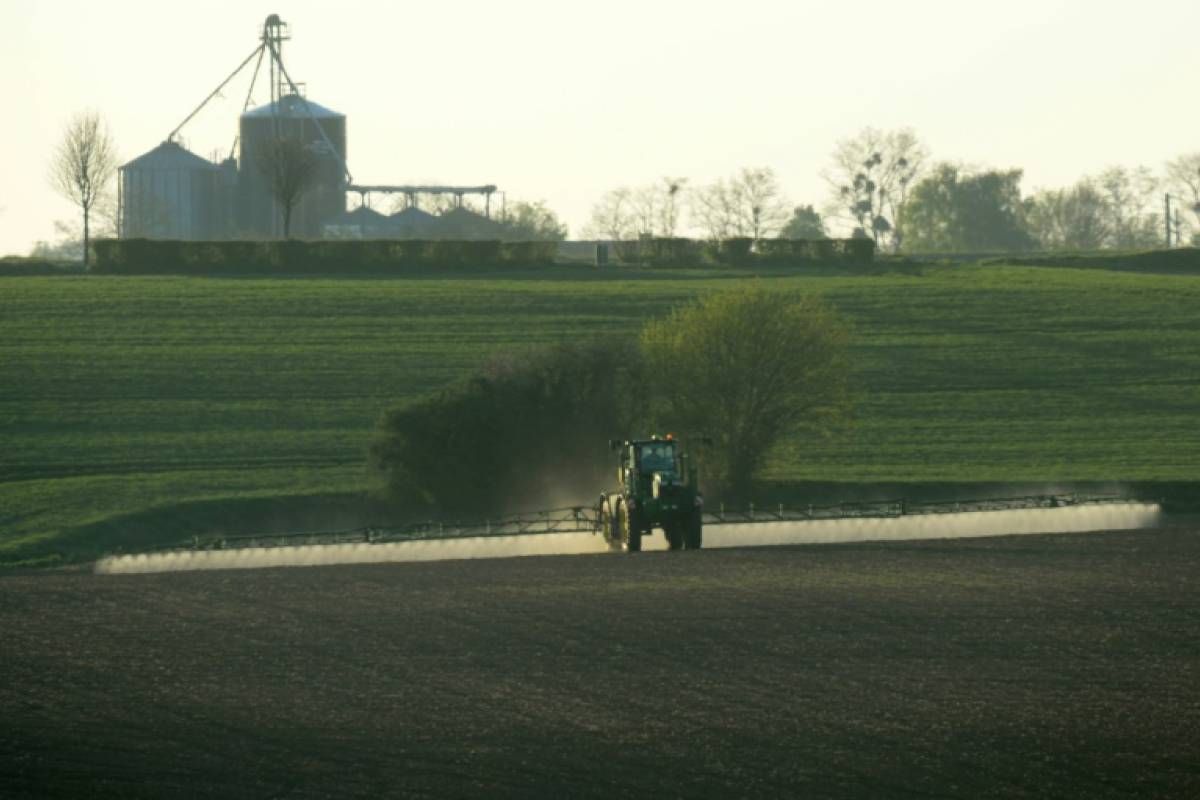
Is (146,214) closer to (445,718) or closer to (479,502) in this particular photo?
(479,502)

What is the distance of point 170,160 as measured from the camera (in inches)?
5635

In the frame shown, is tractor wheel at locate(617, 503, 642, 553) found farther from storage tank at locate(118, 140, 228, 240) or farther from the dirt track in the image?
storage tank at locate(118, 140, 228, 240)

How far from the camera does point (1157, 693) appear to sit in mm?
25797

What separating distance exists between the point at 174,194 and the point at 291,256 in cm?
3622

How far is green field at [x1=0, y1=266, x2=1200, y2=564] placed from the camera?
67.6m

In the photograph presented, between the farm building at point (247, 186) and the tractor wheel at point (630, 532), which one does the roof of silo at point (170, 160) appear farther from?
the tractor wheel at point (630, 532)

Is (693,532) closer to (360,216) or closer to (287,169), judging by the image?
(287,169)

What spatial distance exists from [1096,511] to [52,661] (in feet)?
122

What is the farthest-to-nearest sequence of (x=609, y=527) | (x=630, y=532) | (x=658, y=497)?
(x=609, y=527), (x=630, y=532), (x=658, y=497)

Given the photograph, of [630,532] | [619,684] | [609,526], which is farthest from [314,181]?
[619,684]

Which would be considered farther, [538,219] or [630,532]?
[538,219]

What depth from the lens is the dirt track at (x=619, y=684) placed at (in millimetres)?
21672

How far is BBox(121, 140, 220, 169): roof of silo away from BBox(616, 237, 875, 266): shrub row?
3799 centimetres

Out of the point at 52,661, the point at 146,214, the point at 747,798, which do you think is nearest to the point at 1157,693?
the point at 747,798
